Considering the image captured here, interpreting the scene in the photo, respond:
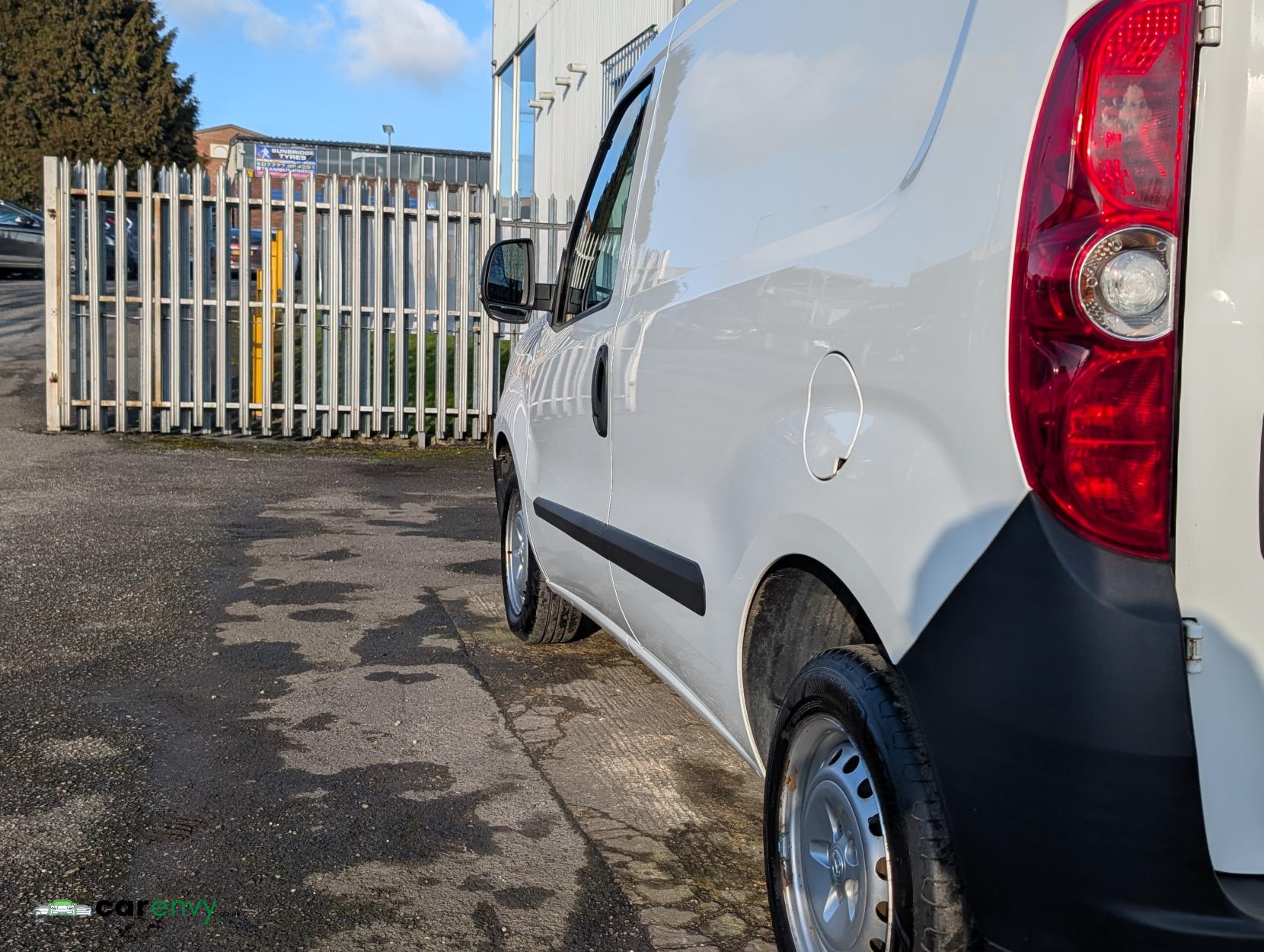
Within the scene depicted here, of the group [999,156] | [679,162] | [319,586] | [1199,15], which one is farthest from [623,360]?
[319,586]

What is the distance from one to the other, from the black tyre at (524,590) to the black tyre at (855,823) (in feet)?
7.39

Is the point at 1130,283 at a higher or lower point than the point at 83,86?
lower

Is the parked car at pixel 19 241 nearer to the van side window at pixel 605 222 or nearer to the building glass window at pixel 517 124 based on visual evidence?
the building glass window at pixel 517 124

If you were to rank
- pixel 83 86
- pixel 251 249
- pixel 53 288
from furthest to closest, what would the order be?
pixel 83 86 < pixel 251 249 < pixel 53 288

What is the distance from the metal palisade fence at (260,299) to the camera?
10.2m

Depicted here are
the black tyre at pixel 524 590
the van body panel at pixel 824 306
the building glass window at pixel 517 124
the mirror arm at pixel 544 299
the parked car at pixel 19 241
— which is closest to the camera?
the van body panel at pixel 824 306

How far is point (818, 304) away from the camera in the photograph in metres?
2.17

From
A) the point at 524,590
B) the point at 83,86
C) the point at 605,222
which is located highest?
the point at 83,86

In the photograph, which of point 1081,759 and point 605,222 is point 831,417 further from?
point 605,222

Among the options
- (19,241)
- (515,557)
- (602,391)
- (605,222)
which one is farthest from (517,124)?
(602,391)

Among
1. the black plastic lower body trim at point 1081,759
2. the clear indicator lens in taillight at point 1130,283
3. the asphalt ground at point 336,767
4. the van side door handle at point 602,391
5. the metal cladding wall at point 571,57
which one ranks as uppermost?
the metal cladding wall at point 571,57

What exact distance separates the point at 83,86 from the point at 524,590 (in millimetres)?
47441

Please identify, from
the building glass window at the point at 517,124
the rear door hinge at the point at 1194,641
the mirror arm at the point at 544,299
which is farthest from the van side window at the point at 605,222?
the building glass window at the point at 517,124

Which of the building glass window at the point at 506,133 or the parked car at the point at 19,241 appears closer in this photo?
the building glass window at the point at 506,133
